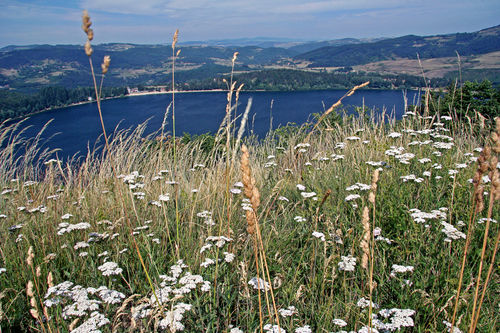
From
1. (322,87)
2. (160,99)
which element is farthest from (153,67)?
(322,87)

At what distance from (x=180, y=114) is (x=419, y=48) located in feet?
536

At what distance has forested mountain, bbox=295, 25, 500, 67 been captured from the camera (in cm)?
14862

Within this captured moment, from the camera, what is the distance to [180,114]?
66250 mm

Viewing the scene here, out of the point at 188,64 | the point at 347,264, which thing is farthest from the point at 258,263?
the point at 188,64

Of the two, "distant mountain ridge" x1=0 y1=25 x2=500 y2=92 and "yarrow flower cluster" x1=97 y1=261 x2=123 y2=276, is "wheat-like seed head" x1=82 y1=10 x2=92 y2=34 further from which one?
"distant mountain ridge" x1=0 y1=25 x2=500 y2=92

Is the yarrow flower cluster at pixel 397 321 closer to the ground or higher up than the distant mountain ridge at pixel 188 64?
closer to the ground

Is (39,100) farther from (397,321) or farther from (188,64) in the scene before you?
(188,64)

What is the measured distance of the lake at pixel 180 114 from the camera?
46406mm

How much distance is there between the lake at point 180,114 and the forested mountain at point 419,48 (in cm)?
9329

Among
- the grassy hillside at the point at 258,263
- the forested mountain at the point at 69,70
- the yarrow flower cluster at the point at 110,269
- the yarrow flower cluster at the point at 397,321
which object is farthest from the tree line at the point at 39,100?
the yarrow flower cluster at the point at 397,321

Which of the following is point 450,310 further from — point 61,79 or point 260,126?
point 61,79

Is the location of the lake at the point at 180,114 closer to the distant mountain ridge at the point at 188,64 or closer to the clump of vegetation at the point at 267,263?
the clump of vegetation at the point at 267,263

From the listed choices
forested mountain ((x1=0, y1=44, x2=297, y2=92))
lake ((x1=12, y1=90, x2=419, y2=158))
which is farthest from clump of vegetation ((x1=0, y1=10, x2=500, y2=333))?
forested mountain ((x1=0, y1=44, x2=297, y2=92))

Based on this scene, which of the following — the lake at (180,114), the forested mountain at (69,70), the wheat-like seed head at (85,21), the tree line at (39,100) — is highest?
the forested mountain at (69,70)
